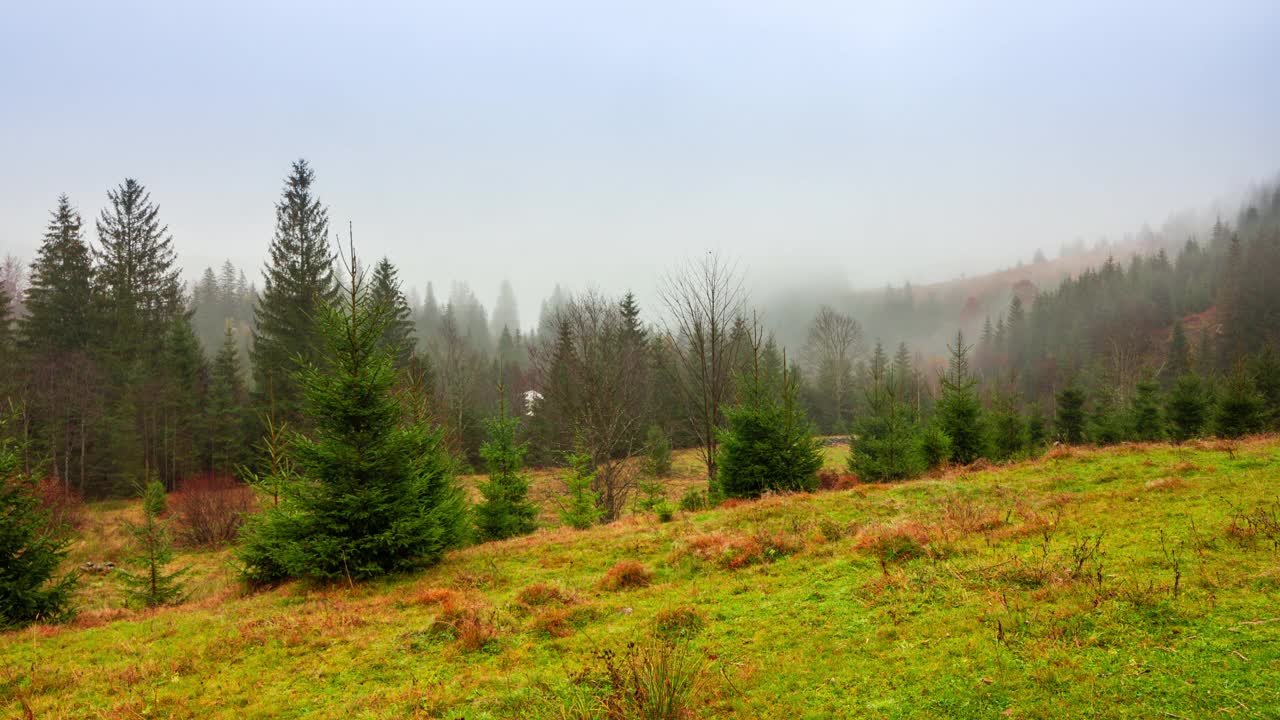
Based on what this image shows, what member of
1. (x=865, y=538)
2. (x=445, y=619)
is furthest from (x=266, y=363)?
(x=865, y=538)

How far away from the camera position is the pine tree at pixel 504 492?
15727 millimetres

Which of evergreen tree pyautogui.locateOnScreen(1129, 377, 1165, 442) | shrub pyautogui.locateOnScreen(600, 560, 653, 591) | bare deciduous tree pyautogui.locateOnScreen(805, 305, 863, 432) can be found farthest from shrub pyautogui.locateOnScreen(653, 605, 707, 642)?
bare deciduous tree pyautogui.locateOnScreen(805, 305, 863, 432)

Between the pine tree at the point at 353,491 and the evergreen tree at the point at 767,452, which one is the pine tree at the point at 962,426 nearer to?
the evergreen tree at the point at 767,452

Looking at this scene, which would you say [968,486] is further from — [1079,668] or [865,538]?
[1079,668]

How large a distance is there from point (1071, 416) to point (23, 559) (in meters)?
41.8

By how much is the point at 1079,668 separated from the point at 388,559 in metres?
10.0

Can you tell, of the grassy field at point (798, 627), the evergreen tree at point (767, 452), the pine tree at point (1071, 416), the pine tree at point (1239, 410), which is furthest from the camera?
the pine tree at point (1071, 416)

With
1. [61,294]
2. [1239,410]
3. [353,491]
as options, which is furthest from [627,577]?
[61,294]

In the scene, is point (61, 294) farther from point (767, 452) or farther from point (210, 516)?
point (767, 452)

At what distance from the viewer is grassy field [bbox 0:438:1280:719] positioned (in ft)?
12.3

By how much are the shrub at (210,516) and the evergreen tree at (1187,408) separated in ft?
138

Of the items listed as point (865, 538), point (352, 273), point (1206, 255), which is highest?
point (1206, 255)

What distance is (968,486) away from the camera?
40.2 ft

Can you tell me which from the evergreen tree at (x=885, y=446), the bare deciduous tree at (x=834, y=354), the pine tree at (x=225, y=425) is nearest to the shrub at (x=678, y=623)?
the evergreen tree at (x=885, y=446)
